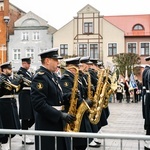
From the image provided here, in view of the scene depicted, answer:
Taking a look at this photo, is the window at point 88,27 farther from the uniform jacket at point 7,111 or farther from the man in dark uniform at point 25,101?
the uniform jacket at point 7,111

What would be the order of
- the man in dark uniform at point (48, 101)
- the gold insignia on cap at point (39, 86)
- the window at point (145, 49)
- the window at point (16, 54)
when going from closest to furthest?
the man in dark uniform at point (48, 101)
the gold insignia on cap at point (39, 86)
the window at point (145, 49)
the window at point (16, 54)

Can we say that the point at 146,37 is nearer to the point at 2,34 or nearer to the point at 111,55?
the point at 111,55

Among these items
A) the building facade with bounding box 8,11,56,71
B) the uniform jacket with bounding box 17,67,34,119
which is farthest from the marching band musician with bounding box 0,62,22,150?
the building facade with bounding box 8,11,56,71

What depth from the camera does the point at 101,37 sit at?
45.9m

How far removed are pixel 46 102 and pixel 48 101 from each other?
0.17ft

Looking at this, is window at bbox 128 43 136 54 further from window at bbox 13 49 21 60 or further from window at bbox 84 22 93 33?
window at bbox 13 49 21 60

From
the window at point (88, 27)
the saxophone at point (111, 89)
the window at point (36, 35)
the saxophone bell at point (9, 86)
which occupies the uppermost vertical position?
the window at point (88, 27)

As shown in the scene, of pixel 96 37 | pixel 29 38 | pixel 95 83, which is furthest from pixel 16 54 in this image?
pixel 95 83

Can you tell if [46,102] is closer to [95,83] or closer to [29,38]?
[95,83]

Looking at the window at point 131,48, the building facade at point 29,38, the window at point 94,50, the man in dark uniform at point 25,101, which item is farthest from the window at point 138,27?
the man in dark uniform at point 25,101

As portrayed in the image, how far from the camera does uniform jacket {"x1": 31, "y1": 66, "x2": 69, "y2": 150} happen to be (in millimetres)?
4668

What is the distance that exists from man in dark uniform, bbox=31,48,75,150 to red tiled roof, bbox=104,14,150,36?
4185cm

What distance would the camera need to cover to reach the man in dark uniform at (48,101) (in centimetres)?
466

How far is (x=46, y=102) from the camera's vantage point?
482 centimetres
